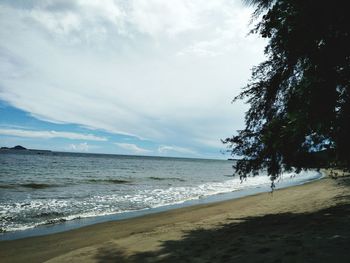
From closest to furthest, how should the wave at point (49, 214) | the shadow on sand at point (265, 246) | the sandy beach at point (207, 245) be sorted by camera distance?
the shadow on sand at point (265, 246), the sandy beach at point (207, 245), the wave at point (49, 214)

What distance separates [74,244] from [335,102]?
8.41m

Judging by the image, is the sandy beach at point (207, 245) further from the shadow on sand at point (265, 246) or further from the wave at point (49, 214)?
the wave at point (49, 214)

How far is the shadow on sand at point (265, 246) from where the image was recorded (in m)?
5.36

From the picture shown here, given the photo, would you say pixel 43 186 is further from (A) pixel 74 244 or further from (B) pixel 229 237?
(B) pixel 229 237

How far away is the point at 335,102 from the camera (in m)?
6.26

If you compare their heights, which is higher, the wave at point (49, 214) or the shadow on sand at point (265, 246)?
the shadow on sand at point (265, 246)

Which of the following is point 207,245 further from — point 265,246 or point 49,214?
point 49,214

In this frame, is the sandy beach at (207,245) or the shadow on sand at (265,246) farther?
the sandy beach at (207,245)

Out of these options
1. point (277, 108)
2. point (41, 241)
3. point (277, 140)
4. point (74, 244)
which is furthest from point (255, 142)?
point (41, 241)

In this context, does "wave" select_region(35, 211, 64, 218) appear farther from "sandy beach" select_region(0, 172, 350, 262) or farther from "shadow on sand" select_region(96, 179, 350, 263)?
"shadow on sand" select_region(96, 179, 350, 263)

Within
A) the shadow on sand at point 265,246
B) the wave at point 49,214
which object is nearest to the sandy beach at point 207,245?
the shadow on sand at point 265,246

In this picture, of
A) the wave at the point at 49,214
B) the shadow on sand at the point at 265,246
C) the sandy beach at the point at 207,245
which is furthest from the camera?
the wave at the point at 49,214

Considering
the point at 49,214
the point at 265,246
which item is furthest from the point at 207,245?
the point at 49,214

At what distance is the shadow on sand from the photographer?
536 centimetres
